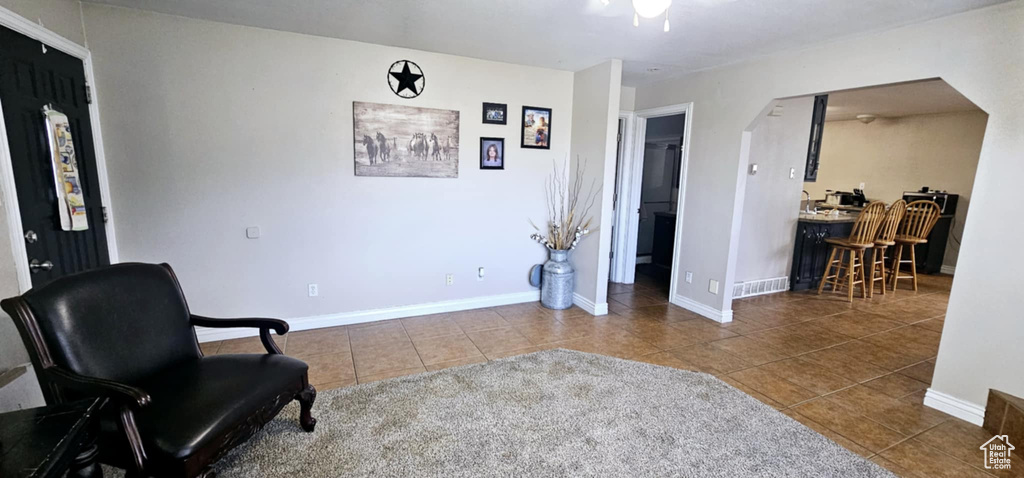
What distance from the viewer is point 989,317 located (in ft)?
7.66

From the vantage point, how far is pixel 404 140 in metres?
3.63

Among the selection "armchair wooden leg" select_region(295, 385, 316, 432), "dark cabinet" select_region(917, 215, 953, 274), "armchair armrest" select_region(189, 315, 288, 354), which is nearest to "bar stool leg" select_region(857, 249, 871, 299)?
"dark cabinet" select_region(917, 215, 953, 274)

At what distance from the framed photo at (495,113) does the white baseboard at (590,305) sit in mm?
1950

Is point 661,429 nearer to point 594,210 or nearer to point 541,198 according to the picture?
point 594,210

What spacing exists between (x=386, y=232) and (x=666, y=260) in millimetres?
4040

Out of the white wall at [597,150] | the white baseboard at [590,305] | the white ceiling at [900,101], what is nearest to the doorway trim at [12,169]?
the white wall at [597,150]

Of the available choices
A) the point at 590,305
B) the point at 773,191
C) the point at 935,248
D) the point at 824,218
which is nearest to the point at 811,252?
the point at 824,218

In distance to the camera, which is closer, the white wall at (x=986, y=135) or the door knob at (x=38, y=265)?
the door knob at (x=38, y=265)

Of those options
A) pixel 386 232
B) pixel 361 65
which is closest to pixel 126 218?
pixel 386 232

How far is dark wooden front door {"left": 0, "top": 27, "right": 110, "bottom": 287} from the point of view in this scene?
203 centimetres

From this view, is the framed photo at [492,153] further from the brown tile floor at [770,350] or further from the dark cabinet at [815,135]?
the dark cabinet at [815,135]

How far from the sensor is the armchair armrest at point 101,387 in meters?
1.44

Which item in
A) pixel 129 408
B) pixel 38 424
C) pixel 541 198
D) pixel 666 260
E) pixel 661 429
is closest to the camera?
pixel 38 424

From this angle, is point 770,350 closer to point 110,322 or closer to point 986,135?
point 986,135
